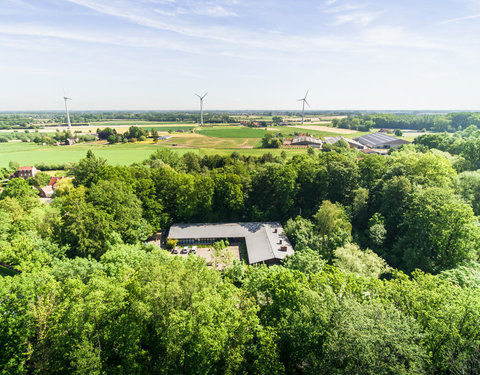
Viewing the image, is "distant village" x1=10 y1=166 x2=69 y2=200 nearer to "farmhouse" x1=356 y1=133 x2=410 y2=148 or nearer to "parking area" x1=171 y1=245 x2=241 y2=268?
"parking area" x1=171 y1=245 x2=241 y2=268

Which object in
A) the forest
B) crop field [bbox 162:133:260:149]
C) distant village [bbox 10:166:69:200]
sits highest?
crop field [bbox 162:133:260:149]

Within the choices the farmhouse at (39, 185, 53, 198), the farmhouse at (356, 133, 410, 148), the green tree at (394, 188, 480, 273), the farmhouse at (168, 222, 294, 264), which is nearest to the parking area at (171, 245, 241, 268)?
the farmhouse at (168, 222, 294, 264)

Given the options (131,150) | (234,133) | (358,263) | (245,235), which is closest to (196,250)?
(245,235)

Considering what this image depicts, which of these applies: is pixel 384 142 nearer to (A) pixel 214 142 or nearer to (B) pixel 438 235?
(A) pixel 214 142

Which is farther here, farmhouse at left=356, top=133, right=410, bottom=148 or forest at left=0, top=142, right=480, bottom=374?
farmhouse at left=356, top=133, right=410, bottom=148

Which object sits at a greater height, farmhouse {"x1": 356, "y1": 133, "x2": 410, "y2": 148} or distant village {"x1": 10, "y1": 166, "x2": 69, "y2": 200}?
farmhouse {"x1": 356, "y1": 133, "x2": 410, "y2": 148}

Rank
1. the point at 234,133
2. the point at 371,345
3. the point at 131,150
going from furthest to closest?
1. the point at 234,133
2. the point at 131,150
3. the point at 371,345

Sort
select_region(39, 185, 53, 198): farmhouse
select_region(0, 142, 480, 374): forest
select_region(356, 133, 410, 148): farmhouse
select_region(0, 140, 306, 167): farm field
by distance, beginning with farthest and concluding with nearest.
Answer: select_region(356, 133, 410, 148): farmhouse → select_region(0, 140, 306, 167): farm field → select_region(39, 185, 53, 198): farmhouse → select_region(0, 142, 480, 374): forest

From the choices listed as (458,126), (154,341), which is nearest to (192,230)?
(154,341)
